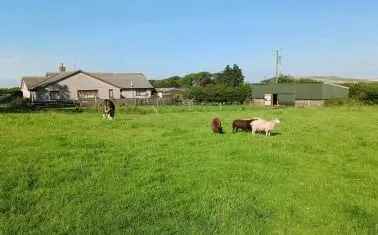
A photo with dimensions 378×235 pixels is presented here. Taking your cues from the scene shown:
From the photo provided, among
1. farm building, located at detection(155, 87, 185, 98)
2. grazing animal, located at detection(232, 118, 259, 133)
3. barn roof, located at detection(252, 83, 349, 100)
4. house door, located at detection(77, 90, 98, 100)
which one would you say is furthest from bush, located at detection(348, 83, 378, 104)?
grazing animal, located at detection(232, 118, 259, 133)

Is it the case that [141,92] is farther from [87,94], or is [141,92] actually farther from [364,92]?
[364,92]

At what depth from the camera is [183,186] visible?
10.7 metres

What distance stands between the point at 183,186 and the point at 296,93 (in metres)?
64.4

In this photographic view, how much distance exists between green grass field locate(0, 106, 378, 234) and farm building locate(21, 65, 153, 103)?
167ft

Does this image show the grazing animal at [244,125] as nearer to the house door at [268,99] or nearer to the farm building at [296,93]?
the farm building at [296,93]

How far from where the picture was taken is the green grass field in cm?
872

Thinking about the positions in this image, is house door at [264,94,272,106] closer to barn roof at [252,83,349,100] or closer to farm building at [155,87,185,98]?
barn roof at [252,83,349,100]

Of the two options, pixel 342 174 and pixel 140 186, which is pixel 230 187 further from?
pixel 342 174

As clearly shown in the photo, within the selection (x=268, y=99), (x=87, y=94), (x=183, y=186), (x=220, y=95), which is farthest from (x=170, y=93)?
(x=183, y=186)

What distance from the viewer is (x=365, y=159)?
14.7 metres

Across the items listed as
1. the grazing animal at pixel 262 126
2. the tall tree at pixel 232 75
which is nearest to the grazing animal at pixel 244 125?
the grazing animal at pixel 262 126

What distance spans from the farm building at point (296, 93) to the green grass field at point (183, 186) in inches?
2177

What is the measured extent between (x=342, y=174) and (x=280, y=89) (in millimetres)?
63133

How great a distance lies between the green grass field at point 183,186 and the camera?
8.72 m
